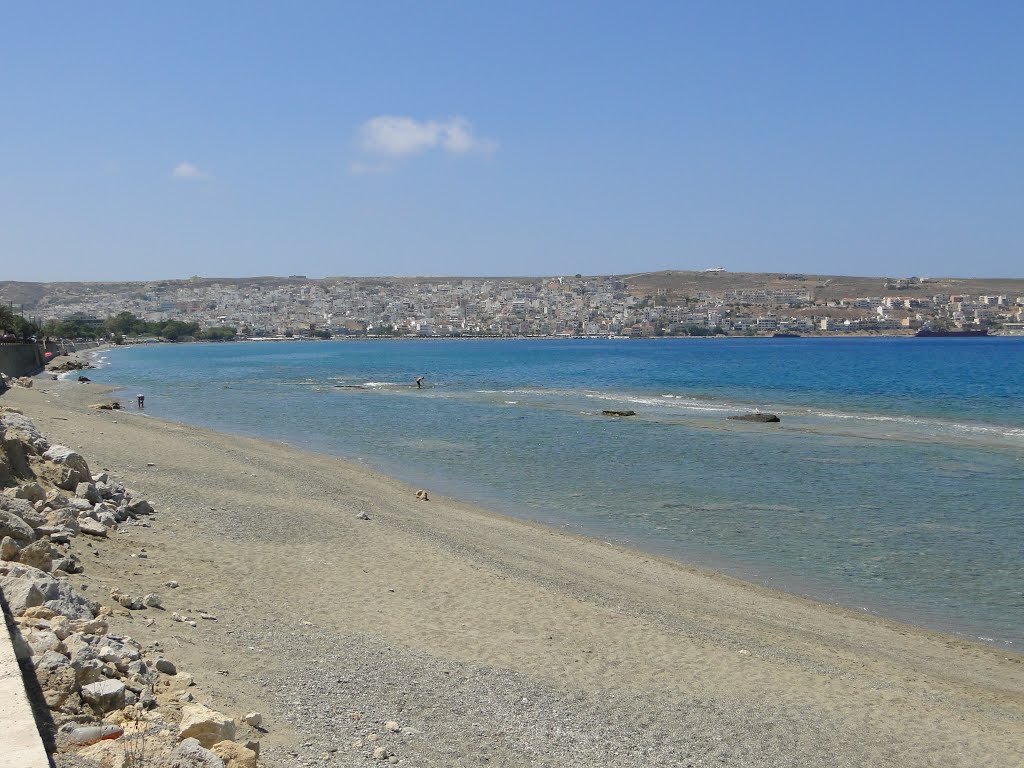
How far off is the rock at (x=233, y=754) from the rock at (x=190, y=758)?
21cm

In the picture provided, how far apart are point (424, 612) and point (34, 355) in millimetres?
67423

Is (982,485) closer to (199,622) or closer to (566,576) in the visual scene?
(566,576)

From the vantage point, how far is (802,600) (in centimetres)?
1275

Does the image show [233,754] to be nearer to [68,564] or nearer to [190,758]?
[190,758]

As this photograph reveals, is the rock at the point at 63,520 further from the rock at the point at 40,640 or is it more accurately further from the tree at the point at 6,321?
the tree at the point at 6,321

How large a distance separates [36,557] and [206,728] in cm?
380

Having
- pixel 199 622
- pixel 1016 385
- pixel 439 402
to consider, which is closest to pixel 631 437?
pixel 439 402

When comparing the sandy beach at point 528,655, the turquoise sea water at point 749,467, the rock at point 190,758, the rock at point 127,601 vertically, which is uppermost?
the rock at point 190,758

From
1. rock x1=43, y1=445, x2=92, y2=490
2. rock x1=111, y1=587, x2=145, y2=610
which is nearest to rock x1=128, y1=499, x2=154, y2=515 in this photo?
rock x1=43, y1=445, x2=92, y2=490

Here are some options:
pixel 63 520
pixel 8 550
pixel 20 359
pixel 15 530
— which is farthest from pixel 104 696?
pixel 20 359

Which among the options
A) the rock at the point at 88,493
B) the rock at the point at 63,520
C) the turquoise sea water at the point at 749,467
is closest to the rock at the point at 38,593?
the rock at the point at 63,520

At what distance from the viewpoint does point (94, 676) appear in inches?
227

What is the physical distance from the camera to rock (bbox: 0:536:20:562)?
25.5 feet

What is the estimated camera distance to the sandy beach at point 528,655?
7.27m
